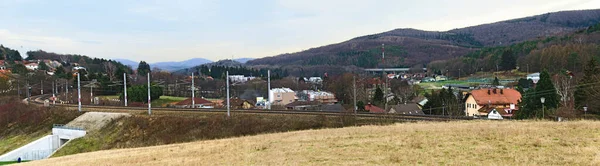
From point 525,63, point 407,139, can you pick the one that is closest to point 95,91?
point 407,139

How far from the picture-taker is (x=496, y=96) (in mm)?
69000

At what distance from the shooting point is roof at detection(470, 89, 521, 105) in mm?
67688

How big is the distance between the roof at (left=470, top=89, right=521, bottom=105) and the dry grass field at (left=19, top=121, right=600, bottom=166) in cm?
5106

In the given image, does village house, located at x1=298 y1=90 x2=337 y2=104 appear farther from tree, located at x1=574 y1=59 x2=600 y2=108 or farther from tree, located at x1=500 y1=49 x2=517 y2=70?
tree, located at x1=500 y1=49 x2=517 y2=70

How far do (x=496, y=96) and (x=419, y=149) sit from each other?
60610 millimetres

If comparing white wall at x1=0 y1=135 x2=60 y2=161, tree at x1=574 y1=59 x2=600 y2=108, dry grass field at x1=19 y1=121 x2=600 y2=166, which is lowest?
white wall at x1=0 y1=135 x2=60 y2=161

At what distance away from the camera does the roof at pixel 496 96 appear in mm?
67688

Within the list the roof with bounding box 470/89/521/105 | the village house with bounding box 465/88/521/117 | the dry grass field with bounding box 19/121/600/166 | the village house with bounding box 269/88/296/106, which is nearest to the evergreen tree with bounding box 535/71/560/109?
the village house with bounding box 465/88/521/117

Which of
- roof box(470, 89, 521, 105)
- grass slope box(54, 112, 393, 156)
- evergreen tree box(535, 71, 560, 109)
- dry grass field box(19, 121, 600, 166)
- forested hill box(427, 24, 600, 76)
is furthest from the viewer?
forested hill box(427, 24, 600, 76)

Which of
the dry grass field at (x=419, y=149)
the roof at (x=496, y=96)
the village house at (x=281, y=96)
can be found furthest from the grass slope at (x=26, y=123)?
the roof at (x=496, y=96)

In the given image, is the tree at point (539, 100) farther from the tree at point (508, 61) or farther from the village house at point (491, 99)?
the tree at point (508, 61)

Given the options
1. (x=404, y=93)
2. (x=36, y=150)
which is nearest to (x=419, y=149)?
(x=36, y=150)

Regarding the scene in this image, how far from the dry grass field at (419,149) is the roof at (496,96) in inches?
2010

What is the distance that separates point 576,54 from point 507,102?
47.6 metres
